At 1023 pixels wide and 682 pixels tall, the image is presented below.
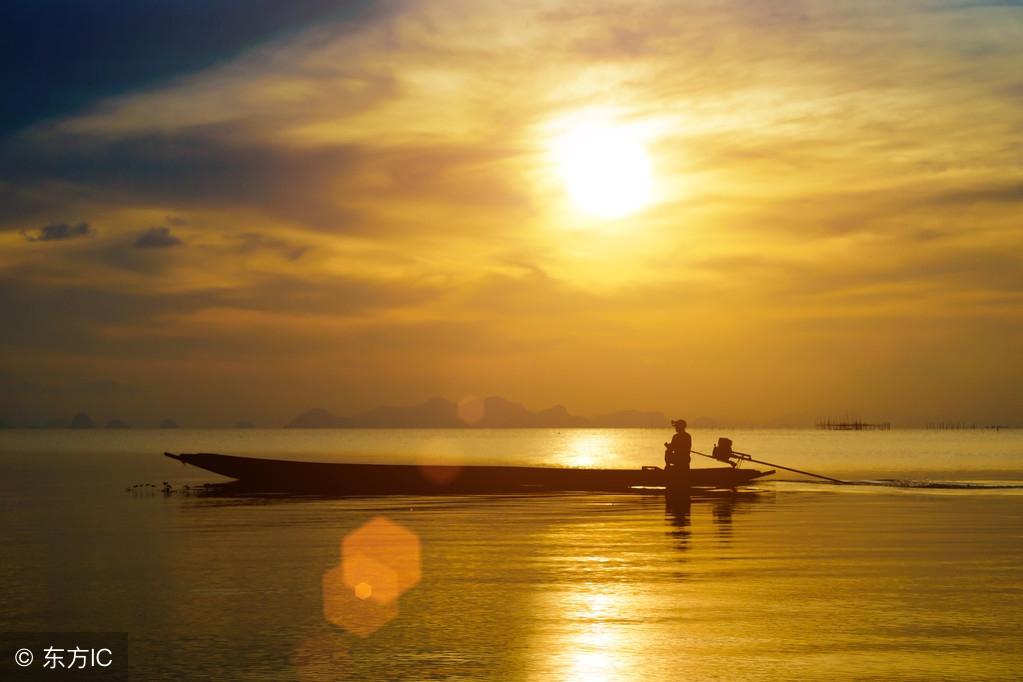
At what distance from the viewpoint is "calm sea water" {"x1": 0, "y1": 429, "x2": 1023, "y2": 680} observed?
16.0 meters

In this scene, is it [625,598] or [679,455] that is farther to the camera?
[679,455]

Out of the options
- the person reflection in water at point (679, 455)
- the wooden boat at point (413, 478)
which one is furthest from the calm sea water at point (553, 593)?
the wooden boat at point (413, 478)

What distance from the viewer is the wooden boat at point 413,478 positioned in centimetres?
5403

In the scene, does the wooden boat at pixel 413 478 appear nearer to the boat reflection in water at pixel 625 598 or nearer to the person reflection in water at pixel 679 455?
the person reflection in water at pixel 679 455

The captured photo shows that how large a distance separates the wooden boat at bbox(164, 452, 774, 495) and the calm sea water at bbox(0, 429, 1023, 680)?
11953 mm

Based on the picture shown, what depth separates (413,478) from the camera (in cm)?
5538

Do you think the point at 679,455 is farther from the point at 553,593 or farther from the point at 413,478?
the point at 553,593

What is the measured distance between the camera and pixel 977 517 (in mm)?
38844

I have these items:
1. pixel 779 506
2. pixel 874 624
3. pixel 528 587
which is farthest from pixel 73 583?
pixel 779 506

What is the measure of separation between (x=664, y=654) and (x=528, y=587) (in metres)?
6.48

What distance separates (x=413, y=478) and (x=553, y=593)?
1346 inches

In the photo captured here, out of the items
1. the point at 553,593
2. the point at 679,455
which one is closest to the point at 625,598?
the point at 553,593

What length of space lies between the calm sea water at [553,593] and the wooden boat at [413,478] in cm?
1195

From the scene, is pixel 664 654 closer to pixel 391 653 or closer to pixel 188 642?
pixel 391 653
